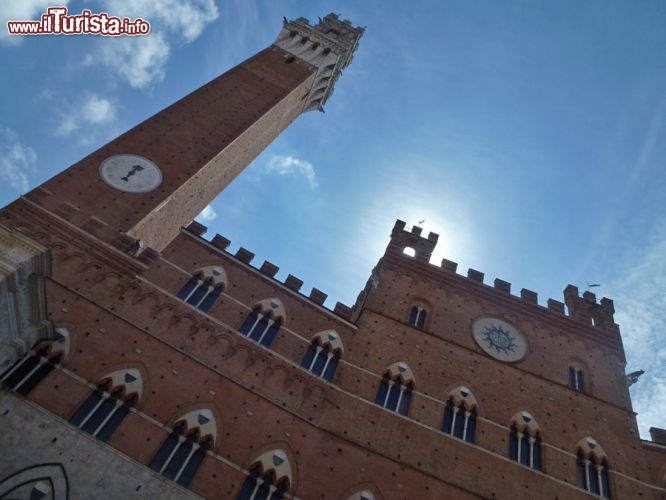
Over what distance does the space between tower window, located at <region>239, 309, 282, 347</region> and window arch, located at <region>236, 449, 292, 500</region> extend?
11.7 feet

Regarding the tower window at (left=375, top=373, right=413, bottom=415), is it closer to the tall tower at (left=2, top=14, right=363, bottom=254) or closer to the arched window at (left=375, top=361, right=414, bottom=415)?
the arched window at (left=375, top=361, right=414, bottom=415)

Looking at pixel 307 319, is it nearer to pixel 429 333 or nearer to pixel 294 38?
pixel 429 333

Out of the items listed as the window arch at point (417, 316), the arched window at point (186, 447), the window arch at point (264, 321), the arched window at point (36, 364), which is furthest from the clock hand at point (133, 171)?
the window arch at point (417, 316)

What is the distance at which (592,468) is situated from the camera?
14297 millimetres

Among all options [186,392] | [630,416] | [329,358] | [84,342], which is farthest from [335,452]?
[630,416]

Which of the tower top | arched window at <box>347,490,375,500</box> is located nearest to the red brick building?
arched window at <box>347,490,375,500</box>

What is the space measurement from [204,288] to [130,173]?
4.65m

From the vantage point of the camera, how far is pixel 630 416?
1569 cm

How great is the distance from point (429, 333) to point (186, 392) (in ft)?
27.5

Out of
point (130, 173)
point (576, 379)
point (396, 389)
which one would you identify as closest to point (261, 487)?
point (396, 389)

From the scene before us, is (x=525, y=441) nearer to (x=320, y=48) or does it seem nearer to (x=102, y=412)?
(x=102, y=412)

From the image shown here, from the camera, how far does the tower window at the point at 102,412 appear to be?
1116 cm

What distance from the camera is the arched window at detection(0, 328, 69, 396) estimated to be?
11086mm

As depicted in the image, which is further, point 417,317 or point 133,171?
point 417,317
